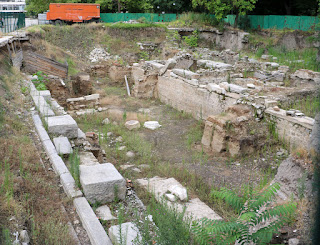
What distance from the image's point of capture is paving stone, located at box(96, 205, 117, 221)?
162 inches

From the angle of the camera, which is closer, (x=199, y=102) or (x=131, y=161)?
(x=131, y=161)

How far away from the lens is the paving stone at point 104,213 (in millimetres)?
4109

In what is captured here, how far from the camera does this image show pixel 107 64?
704 inches

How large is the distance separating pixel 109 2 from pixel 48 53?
67.2ft

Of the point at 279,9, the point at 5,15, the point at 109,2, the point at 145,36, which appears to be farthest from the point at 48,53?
Answer: the point at 279,9

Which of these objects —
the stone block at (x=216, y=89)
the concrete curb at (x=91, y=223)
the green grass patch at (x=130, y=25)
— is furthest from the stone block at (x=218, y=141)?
the green grass patch at (x=130, y=25)

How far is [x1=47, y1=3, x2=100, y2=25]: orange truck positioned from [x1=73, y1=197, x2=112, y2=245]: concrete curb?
2172cm

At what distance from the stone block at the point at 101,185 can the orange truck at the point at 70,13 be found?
21177mm

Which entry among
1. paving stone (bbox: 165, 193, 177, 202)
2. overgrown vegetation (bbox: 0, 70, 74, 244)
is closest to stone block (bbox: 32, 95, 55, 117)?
overgrown vegetation (bbox: 0, 70, 74, 244)

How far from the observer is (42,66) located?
1246 cm

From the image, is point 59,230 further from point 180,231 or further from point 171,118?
point 171,118

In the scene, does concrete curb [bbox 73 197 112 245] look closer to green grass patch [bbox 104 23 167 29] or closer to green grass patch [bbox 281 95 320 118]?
green grass patch [bbox 281 95 320 118]

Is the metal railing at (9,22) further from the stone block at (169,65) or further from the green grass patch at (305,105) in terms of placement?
the green grass patch at (305,105)

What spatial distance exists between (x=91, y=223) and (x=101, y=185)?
69cm
